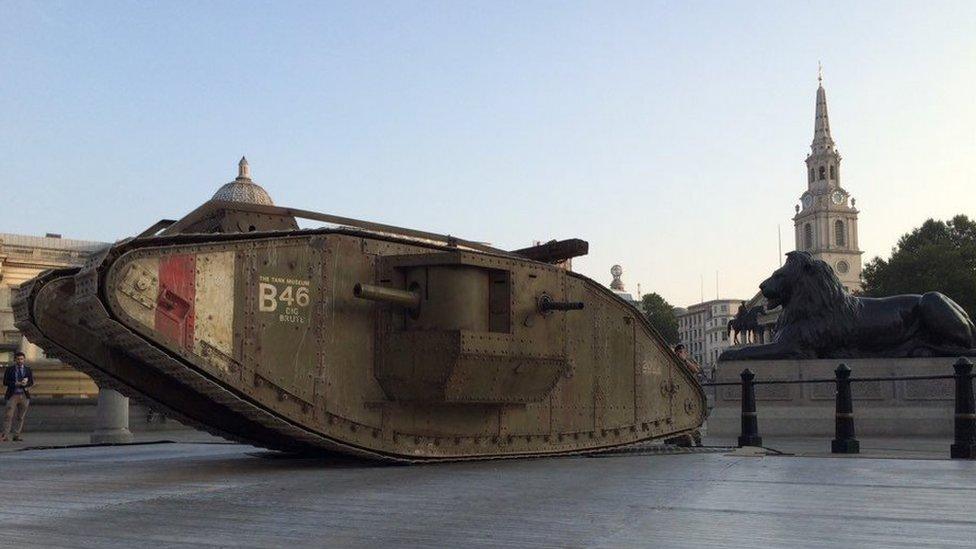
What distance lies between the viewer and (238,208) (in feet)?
32.5

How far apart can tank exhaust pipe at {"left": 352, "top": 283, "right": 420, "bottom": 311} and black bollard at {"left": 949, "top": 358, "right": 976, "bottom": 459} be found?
6579 millimetres

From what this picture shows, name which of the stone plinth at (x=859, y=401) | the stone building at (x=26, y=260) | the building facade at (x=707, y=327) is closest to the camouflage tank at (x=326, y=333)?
the stone plinth at (x=859, y=401)

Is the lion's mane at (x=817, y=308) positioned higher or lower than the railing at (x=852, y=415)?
higher

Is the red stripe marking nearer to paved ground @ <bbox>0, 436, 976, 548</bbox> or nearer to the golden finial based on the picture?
paved ground @ <bbox>0, 436, 976, 548</bbox>

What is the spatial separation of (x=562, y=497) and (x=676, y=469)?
2.78 metres

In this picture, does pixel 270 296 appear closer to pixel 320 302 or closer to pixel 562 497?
pixel 320 302

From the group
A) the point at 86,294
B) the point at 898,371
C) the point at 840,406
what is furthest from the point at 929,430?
the point at 86,294

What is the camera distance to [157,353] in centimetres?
802

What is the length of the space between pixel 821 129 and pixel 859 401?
14943 centimetres

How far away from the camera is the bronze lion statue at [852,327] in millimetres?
15977

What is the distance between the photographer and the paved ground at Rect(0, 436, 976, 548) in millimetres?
4914

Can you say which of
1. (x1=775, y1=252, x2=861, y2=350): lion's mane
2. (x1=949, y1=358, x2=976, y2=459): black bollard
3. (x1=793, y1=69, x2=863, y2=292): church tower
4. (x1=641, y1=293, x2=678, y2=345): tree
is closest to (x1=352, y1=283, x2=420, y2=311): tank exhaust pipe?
(x1=949, y1=358, x2=976, y2=459): black bollard

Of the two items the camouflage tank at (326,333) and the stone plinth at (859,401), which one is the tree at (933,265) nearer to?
the stone plinth at (859,401)

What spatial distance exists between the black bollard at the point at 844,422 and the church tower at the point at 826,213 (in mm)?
136527
